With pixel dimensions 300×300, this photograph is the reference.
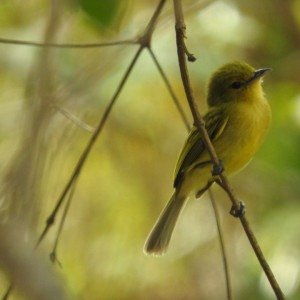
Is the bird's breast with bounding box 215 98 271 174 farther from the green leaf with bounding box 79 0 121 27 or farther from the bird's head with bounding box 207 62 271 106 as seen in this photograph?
the green leaf with bounding box 79 0 121 27

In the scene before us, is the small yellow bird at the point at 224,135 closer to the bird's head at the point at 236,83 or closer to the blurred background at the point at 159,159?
the bird's head at the point at 236,83

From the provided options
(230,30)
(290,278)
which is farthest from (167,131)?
(290,278)

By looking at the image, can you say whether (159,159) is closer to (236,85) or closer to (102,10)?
(236,85)

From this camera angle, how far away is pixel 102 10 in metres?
2.10

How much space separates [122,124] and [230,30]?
3.75 ft

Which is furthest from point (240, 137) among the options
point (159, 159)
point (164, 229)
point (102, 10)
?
point (159, 159)

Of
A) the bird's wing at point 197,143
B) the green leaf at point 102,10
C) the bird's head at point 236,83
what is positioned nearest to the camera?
the green leaf at point 102,10

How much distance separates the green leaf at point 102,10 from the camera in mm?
2070

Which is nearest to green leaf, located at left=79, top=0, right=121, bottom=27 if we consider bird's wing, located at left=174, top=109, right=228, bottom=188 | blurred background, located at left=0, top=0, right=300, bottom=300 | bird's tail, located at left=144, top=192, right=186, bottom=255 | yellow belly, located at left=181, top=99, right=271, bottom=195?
blurred background, located at left=0, top=0, right=300, bottom=300

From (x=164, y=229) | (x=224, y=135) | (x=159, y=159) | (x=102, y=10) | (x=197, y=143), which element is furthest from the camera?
(x=159, y=159)

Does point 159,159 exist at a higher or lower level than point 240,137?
higher

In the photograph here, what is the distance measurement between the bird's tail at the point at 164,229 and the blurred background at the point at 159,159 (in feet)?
1.43

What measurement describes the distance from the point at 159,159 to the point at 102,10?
12.1ft

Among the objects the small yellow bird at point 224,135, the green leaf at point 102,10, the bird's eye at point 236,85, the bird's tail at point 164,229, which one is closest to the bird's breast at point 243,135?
the small yellow bird at point 224,135
